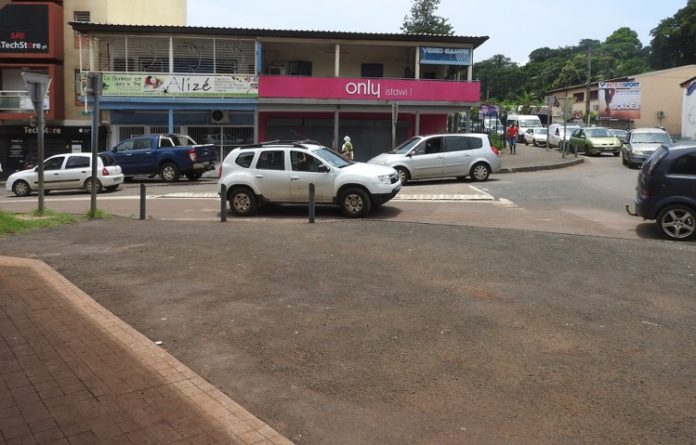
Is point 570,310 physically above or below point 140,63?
below

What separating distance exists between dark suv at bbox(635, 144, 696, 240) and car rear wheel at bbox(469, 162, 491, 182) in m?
9.99

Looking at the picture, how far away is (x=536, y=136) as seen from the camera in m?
43.2

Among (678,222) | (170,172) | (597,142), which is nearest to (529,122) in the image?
(597,142)

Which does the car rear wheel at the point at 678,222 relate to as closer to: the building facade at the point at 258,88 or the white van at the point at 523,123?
the building facade at the point at 258,88

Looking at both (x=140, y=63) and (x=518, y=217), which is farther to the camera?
(x=140, y=63)

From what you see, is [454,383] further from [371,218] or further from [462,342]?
[371,218]

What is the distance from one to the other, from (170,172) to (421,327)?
20.3 metres

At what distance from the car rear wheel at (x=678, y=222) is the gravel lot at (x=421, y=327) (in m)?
1.14

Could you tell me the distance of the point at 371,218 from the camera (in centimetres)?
1400

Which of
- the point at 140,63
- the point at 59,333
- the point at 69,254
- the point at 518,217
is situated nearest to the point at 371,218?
the point at 518,217

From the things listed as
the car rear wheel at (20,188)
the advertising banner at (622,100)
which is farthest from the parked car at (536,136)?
the car rear wheel at (20,188)

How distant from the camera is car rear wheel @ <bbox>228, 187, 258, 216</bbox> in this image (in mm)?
14844

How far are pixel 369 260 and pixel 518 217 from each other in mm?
6220

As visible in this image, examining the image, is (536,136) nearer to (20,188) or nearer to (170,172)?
(170,172)
